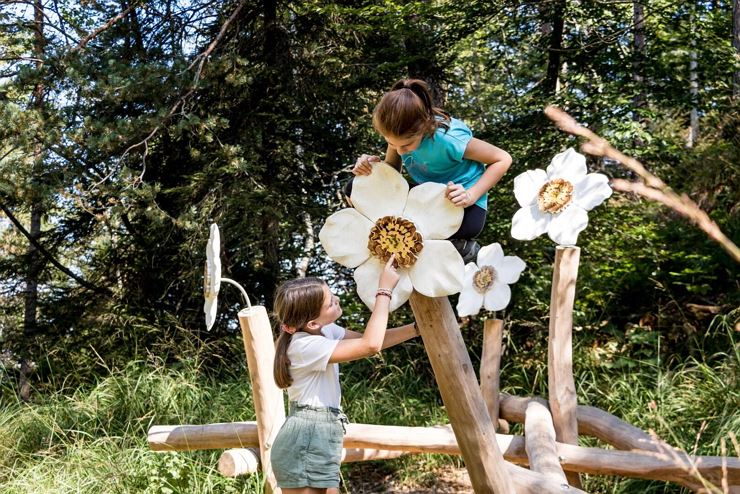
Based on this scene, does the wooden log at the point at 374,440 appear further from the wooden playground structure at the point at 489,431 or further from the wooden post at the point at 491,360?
the wooden post at the point at 491,360

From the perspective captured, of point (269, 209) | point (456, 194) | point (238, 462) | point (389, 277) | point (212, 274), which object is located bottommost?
point (238, 462)

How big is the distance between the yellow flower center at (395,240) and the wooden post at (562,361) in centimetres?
135

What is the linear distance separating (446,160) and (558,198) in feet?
3.26

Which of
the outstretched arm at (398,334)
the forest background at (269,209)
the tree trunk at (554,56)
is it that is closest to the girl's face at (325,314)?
the outstretched arm at (398,334)

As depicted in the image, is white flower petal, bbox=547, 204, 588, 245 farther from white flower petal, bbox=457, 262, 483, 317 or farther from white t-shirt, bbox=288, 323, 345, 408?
white t-shirt, bbox=288, 323, 345, 408

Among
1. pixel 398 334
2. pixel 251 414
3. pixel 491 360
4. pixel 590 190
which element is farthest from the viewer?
pixel 251 414

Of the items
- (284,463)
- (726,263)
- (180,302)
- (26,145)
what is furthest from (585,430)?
(26,145)

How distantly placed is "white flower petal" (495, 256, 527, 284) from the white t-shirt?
1.26 meters

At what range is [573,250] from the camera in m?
3.08

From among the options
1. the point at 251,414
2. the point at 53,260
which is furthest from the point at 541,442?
the point at 53,260

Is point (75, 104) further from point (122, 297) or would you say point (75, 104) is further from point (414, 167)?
point (414, 167)

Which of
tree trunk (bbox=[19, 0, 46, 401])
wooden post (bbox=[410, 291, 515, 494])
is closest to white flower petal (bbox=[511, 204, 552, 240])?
wooden post (bbox=[410, 291, 515, 494])

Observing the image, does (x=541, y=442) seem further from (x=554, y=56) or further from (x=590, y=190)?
(x=554, y=56)

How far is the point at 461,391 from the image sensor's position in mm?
2113
